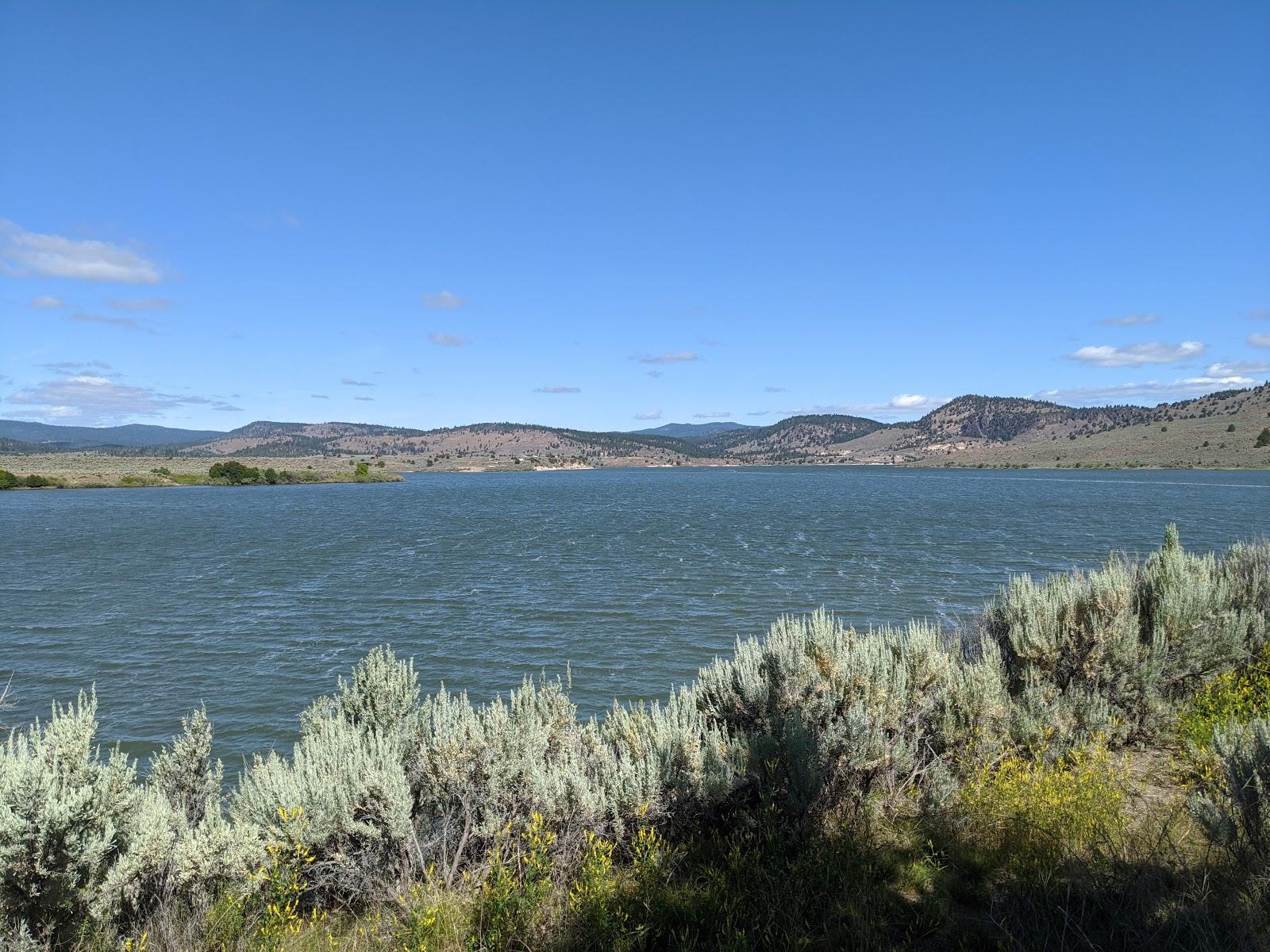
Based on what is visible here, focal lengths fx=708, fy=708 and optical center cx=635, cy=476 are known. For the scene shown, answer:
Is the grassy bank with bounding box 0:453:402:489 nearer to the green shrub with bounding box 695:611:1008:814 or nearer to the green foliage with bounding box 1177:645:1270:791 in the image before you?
the green shrub with bounding box 695:611:1008:814

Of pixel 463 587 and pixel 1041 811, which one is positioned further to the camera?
pixel 463 587

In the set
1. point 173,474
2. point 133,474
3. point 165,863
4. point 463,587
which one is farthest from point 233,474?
point 165,863

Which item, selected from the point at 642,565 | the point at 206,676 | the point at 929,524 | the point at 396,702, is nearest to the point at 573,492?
the point at 929,524

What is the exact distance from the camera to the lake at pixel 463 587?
15.3m

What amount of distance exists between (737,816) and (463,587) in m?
21.6

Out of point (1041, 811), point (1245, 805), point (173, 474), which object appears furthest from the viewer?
point (173, 474)

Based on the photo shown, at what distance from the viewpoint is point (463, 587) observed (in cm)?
2650

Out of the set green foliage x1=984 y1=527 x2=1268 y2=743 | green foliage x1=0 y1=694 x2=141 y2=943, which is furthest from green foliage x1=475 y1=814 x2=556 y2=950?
green foliage x1=984 y1=527 x2=1268 y2=743

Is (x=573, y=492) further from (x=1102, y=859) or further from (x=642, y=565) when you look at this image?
(x=1102, y=859)

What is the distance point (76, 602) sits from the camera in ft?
78.5

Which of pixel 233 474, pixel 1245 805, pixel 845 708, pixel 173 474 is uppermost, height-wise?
pixel 173 474

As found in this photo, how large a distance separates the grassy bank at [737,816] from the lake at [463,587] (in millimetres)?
7135

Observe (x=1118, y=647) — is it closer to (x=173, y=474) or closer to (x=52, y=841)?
(x=52, y=841)

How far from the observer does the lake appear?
50.2ft
